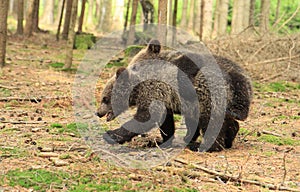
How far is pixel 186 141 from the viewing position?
7.84 m

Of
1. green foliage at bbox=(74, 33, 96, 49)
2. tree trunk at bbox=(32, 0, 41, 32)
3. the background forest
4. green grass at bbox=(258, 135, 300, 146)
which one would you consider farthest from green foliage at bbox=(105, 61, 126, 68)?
green grass at bbox=(258, 135, 300, 146)

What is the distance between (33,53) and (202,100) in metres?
11.6

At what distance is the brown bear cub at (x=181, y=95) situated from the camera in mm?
7125

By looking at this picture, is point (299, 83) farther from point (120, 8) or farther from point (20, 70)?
point (120, 8)

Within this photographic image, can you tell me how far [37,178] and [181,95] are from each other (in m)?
2.76

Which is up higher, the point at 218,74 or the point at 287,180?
the point at 218,74

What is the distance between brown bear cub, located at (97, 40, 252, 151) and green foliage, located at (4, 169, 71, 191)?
1950 mm

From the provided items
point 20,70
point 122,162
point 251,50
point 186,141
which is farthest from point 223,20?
point 122,162

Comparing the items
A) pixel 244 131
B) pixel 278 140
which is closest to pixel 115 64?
pixel 244 131

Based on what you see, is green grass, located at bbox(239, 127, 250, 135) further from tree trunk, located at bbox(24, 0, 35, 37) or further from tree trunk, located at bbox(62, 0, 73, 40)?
tree trunk, located at bbox(24, 0, 35, 37)

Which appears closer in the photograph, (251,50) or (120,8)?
(251,50)

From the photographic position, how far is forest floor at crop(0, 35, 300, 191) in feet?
17.5

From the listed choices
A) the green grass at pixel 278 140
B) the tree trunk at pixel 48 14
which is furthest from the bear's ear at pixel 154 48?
the tree trunk at pixel 48 14

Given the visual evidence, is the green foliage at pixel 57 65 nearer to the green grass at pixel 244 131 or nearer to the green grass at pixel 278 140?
the green grass at pixel 244 131
